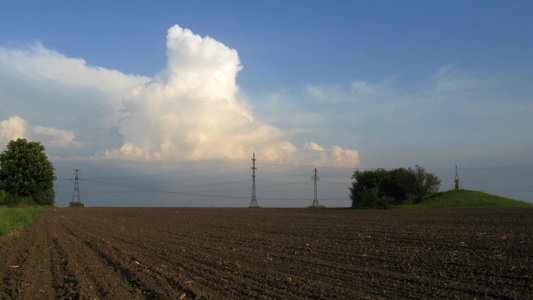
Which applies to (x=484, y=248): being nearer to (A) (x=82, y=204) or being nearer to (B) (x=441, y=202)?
(B) (x=441, y=202)

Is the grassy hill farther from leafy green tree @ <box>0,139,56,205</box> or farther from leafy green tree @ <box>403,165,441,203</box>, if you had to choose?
leafy green tree @ <box>0,139,56,205</box>

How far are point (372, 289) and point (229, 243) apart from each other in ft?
31.2

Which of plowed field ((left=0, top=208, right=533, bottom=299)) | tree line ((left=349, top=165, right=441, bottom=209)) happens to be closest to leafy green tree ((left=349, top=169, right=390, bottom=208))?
tree line ((left=349, top=165, right=441, bottom=209))

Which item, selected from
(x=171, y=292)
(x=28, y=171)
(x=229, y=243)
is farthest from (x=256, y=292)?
(x=28, y=171)

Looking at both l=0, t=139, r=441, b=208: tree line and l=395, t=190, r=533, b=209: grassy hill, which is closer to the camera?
l=395, t=190, r=533, b=209: grassy hill

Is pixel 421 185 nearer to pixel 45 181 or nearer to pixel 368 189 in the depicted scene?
pixel 368 189

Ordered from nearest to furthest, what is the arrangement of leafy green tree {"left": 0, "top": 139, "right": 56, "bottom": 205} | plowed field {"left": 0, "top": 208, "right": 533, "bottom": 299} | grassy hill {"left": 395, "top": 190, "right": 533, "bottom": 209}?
plowed field {"left": 0, "top": 208, "right": 533, "bottom": 299} → grassy hill {"left": 395, "top": 190, "right": 533, "bottom": 209} → leafy green tree {"left": 0, "top": 139, "right": 56, "bottom": 205}

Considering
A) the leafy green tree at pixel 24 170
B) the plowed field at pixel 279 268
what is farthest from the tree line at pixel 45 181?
the plowed field at pixel 279 268

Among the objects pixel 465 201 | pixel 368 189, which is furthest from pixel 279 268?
pixel 368 189

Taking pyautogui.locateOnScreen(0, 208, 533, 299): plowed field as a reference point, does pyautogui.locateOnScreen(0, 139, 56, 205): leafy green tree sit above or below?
above

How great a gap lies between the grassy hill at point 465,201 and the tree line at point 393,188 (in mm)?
1918

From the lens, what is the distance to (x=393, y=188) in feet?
222

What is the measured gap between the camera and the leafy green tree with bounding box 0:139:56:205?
59.3 m

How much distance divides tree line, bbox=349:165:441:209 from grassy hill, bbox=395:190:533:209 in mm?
1918
